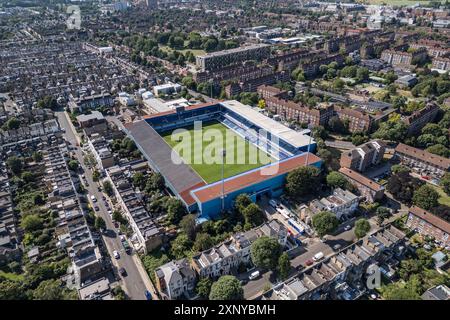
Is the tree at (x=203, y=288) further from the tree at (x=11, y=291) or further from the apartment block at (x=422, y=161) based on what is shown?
the apartment block at (x=422, y=161)

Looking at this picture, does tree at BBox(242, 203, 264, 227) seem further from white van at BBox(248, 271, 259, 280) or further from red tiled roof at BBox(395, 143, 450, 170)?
red tiled roof at BBox(395, 143, 450, 170)

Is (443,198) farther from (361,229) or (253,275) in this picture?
(253,275)

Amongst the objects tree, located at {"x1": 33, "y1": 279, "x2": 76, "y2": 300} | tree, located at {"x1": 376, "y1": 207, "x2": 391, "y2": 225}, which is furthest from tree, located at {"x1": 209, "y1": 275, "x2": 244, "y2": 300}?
tree, located at {"x1": 376, "y1": 207, "x2": 391, "y2": 225}

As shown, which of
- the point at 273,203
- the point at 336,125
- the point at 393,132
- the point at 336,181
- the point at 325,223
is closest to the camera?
the point at 325,223

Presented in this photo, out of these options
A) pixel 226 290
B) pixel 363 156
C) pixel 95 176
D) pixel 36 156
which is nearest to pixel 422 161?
pixel 363 156

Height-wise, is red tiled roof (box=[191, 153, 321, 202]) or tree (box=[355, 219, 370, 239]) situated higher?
red tiled roof (box=[191, 153, 321, 202])

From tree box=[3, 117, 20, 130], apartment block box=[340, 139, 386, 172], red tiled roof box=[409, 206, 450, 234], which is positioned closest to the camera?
red tiled roof box=[409, 206, 450, 234]

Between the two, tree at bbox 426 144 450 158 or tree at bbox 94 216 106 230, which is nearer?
tree at bbox 94 216 106 230
